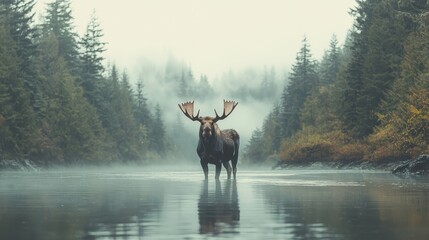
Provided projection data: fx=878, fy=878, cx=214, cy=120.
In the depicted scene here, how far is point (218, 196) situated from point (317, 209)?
4.98 metres

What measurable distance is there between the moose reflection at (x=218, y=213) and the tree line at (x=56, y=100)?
49668mm

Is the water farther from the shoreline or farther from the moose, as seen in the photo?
the shoreline

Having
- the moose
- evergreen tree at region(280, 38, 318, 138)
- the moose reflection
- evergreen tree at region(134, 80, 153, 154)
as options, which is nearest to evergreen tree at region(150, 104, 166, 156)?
evergreen tree at region(134, 80, 153, 154)

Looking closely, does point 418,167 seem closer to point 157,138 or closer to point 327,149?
point 327,149

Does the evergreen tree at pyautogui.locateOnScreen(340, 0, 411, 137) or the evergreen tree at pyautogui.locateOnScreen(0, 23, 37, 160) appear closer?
the evergreen tree at pyautogui.locateOnScreen(0, 23, 37, 160)

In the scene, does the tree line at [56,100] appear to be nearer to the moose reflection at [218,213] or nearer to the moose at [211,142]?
the moose at [211,142]

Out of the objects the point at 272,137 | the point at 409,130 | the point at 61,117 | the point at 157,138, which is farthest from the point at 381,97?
the point at 157,138

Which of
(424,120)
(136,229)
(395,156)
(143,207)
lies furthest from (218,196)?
(395,156)

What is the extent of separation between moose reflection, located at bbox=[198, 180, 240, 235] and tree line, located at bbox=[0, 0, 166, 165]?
4967cm

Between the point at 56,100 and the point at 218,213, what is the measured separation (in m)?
80.4

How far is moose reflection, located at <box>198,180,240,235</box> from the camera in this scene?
1188cm

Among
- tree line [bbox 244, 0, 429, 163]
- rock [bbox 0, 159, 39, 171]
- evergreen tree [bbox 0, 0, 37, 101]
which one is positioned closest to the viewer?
tree line [bbox 244, 0, 429, 163]

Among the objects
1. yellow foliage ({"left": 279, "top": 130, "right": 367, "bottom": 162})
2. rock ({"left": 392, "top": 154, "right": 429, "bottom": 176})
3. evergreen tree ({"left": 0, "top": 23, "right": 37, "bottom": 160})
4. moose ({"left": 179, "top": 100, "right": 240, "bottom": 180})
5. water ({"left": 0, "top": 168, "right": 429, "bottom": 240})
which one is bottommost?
water ({"left": 0, "top": 168, "right": 429, "bottom": 240})

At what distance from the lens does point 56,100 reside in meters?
93.2
